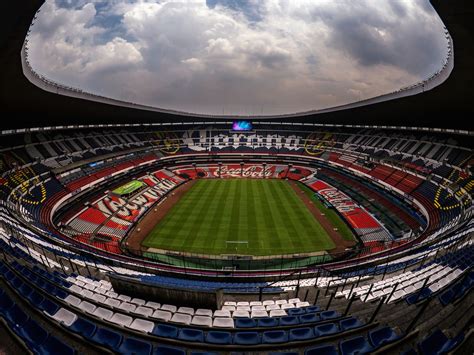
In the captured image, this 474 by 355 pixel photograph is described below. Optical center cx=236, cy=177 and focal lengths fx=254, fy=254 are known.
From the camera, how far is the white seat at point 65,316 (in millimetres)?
7220

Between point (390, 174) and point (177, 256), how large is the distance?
30888mm

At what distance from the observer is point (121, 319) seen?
7.84 metres

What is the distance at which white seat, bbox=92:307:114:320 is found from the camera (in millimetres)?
7919

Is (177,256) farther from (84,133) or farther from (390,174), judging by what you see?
(84,133)

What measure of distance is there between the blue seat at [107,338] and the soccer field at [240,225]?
55.6ft

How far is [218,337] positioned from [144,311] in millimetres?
3185

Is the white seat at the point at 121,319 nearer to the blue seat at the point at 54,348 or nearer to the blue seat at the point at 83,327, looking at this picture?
the blue seat at the point at 83,327

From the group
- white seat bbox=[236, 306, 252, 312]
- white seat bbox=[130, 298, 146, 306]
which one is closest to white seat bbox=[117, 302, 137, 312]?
white seat bbox=[130, 298, 146, 306]

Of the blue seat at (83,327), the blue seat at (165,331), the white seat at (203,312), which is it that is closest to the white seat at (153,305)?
the white seat at (203,312)

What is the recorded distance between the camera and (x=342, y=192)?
1473 inches

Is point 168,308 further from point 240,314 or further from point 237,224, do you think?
point 237,224

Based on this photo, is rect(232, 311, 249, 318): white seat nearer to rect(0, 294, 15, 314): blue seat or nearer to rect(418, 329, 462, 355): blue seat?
rect(418, 329, 462, 355): blue seat

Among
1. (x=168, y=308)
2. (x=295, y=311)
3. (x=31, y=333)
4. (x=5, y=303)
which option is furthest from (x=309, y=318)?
(x=5, y=303)

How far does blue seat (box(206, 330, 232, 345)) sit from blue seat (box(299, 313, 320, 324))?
2.51 meters
